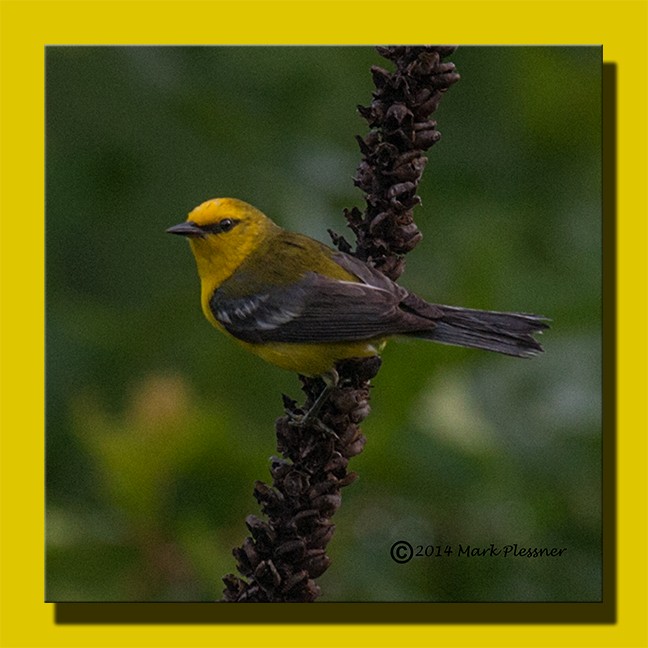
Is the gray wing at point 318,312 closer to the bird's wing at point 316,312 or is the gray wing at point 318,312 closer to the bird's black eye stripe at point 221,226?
the bird's wing at point 316,312

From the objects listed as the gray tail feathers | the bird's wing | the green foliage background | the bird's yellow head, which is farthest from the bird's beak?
the gray tail feathers

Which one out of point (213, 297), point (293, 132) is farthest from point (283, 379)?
point (293, 132)

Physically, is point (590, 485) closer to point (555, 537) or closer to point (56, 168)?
point (555, 537)

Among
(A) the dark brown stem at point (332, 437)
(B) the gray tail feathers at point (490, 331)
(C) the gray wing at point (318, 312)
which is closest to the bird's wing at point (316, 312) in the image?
(C) the gray wing at point (318, 312)

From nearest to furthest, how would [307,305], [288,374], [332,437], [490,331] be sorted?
[332,437]
[490,331]
[307,305]
[288,374]

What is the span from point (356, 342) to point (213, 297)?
63cm

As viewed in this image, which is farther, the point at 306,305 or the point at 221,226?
the point at 221,226

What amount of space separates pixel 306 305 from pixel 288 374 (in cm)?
85

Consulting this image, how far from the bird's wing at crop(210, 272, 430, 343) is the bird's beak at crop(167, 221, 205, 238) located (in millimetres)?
203

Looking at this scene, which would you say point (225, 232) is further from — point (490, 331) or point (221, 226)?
point (490, 331)

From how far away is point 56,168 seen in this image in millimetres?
5984

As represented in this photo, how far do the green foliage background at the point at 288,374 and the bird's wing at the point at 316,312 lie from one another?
0.33 m

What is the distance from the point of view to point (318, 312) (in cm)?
499

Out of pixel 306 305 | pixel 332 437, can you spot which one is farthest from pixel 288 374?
pixel 332 437
